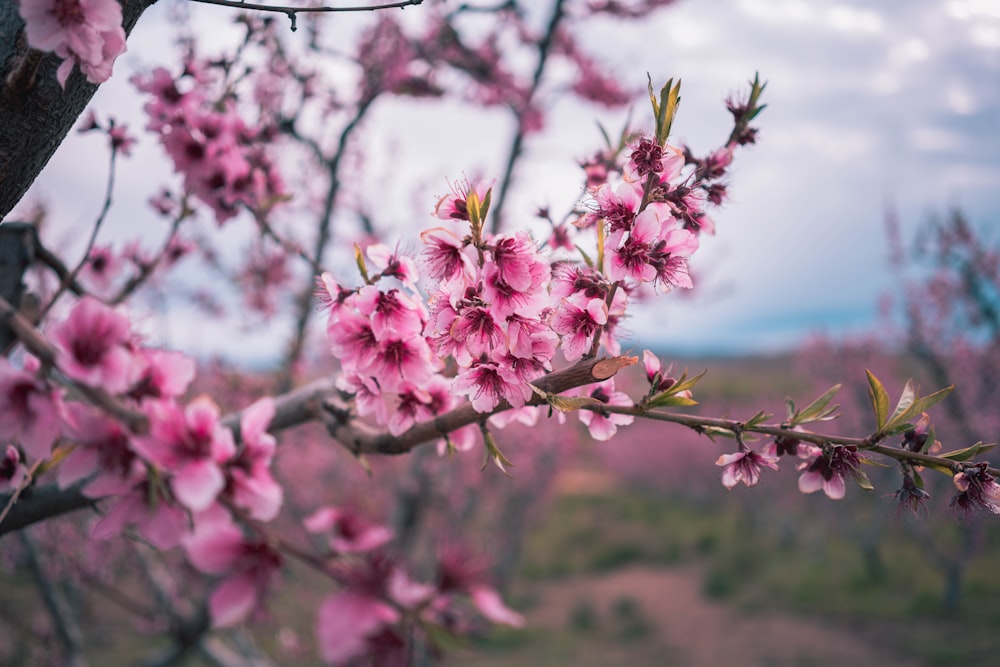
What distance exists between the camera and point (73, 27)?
0.97 metres

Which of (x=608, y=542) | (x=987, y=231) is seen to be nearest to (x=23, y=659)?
(x=608, y=542)

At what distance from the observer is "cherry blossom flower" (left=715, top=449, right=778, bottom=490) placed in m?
1.13

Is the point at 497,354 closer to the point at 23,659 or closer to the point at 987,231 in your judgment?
the point at 23,659

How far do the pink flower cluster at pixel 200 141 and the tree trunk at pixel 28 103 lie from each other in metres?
0.72

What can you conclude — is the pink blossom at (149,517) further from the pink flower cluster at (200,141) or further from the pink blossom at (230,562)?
the pink flower cluster at (200,141)

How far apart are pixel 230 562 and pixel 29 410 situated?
0.35 m

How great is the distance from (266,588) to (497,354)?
52 centimetres

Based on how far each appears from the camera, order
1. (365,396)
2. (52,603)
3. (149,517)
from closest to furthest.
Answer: (149,517), (365,396), (52,603)

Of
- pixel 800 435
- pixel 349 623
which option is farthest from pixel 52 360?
pixel 800 435

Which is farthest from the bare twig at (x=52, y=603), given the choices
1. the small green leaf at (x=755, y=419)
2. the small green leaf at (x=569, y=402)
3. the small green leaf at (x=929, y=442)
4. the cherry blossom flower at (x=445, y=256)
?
the small green leaf at (x=929, y=442)

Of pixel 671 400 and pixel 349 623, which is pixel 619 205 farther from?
pixel 349 623

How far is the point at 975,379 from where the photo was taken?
33.2 ft

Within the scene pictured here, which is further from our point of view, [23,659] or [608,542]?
[608,542]

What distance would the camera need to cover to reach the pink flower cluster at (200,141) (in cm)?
191
